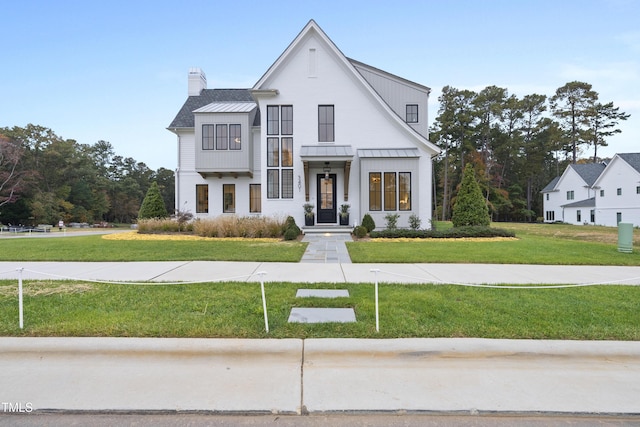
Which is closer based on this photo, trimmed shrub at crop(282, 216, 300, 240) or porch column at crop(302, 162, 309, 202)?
trimmed shrub at crop(282, 216, 300, 240)

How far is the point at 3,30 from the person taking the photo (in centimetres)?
1983

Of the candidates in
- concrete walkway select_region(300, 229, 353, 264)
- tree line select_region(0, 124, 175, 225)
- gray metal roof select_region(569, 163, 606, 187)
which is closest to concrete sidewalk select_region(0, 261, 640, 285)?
concrete walkway select_region(300, 229, 353, 264)

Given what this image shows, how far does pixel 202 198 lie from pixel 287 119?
25.5 feet

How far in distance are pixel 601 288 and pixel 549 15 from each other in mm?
17118

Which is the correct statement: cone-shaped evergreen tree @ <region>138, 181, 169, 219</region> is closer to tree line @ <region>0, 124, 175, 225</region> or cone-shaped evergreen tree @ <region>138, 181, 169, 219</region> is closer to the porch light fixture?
the porch light fixture

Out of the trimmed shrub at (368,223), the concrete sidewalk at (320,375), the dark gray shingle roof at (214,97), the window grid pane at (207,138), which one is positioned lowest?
the concrete sidewalk at (320,375)

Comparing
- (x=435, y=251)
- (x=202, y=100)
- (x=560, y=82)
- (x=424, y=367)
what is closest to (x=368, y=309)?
(x=424, y=367)

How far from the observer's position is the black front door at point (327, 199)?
18172 millimetres

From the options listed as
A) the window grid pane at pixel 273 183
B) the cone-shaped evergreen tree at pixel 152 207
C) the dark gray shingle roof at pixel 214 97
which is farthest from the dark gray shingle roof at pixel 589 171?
the cone-shaped evergreen tree at pixel 152 207

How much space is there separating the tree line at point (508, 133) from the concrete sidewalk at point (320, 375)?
44.6 meters

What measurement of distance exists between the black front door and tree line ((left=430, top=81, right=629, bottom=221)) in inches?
1248

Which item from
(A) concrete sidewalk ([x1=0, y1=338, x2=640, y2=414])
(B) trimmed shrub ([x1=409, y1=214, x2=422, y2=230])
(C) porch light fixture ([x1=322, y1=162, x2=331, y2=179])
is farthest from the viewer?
(C) porch light fixture ([x1=322, y1=162, x2=331, y2=179])

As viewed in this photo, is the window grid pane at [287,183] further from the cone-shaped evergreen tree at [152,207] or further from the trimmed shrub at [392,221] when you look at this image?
the cone-shaped evergreen tree at [152,207]

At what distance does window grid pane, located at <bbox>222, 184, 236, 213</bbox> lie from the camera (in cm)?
2078
